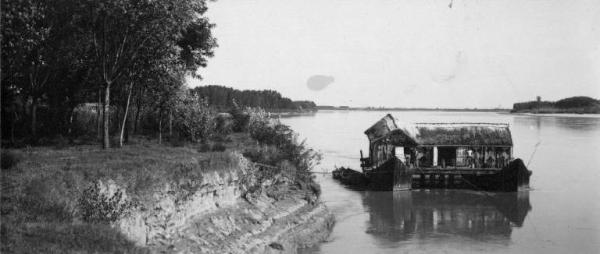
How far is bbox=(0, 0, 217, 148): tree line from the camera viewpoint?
24.1 m

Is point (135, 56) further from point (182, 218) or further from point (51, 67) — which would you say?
point (182, 218)

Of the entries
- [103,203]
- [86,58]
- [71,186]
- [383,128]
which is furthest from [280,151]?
[71,186]

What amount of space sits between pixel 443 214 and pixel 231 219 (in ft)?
70.6

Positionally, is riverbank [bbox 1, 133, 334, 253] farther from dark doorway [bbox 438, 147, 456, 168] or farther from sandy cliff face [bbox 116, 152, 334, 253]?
dark doorway [bbox 438, 147, 456, 168]

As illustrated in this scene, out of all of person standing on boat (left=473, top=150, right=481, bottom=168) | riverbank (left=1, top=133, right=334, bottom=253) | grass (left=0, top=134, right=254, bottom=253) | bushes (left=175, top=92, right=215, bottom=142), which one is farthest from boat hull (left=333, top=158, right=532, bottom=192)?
grass (left=0, top=134, right=254, bottom=253)

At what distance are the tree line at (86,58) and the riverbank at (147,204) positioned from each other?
459 centimetres

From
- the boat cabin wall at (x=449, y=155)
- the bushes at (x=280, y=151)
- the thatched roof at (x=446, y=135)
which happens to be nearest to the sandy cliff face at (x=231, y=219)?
the bushes at (x=280, y=151)

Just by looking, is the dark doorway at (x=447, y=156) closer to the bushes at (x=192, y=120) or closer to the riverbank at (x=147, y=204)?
the riverbank at (x=147, y=204)

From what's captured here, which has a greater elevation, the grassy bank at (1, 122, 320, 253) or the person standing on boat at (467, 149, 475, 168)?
the grassy bank at (1, 122, 320, 253)

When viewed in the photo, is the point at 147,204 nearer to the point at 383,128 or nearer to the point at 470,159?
the point at 383,128

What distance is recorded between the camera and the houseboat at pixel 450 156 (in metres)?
47.6

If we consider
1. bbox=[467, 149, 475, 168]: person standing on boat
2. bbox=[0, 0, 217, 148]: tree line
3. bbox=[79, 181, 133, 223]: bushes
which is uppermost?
bbox=[0, 0, 217, 148]: tree line

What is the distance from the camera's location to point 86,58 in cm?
2997

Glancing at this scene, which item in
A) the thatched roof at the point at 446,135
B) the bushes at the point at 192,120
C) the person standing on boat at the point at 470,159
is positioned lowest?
the person standing on boat at the point at 470,159
